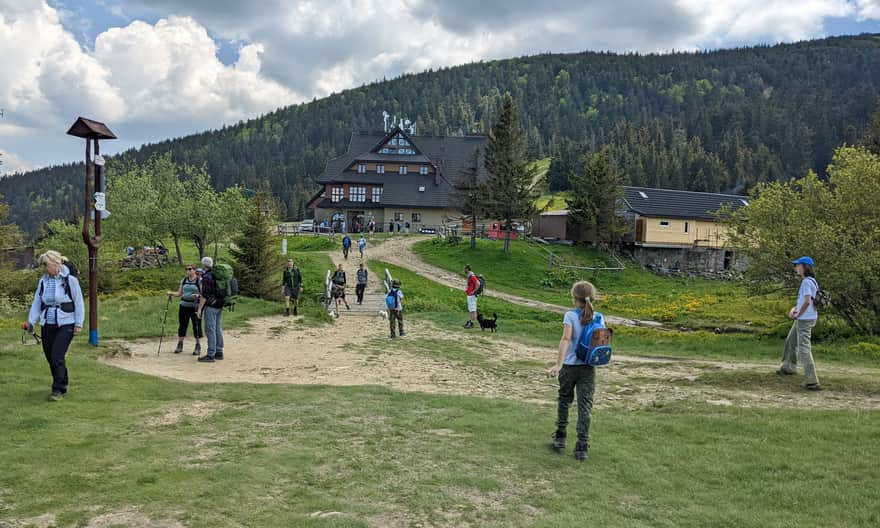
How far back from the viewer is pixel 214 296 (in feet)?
42.9

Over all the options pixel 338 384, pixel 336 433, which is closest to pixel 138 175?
pixel 338 384

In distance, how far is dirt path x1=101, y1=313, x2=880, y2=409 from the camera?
1066cm

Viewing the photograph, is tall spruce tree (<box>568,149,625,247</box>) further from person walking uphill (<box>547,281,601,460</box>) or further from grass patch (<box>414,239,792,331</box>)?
person walking uphill (<box>547,281,601,460</box>)

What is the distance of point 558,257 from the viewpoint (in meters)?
48.3

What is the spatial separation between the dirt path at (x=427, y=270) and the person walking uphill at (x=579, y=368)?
2019cm

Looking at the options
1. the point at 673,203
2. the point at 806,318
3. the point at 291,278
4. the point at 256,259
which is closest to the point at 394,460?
the point at 806,318

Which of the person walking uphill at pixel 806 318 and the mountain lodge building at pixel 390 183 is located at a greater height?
the mountain lodge building at pixel 390 183

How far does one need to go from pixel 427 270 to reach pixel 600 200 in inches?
727

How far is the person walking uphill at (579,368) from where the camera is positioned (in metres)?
7.14

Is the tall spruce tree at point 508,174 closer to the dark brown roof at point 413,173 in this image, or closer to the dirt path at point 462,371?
the dark brown roof at point 413,173

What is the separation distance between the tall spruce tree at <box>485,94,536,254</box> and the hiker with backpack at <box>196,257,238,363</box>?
3437 centimetres

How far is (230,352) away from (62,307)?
242 inches

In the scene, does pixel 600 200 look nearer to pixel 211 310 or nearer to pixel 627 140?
pixel 211 310

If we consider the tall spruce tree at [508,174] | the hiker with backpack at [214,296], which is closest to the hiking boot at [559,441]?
the hiker with backpack at [214,296]
